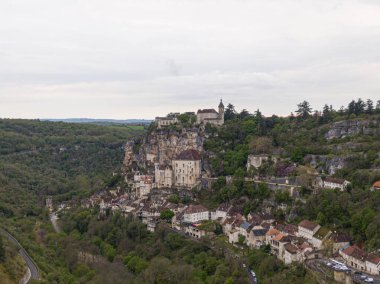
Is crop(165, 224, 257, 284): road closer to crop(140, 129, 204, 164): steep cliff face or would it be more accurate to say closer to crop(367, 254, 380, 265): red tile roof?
crop(367, 254, 380, 265): red tile roof

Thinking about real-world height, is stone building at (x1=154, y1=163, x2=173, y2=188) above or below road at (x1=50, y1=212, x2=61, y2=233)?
above

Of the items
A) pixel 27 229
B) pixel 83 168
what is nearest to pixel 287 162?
pixel 27 229

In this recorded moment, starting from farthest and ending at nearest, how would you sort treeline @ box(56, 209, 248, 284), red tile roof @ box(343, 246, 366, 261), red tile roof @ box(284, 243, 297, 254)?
1. treeline @ box(56, 209, 248, 284)
2. red tile roof @ box(284, 243, 297, 254)
3. red tile roof @ box(343, 246, 366, 261)

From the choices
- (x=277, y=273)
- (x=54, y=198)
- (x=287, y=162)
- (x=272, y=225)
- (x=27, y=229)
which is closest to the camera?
(x=277, y=273)

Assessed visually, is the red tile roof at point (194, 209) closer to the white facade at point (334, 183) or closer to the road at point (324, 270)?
the white facade at point (334, 183)

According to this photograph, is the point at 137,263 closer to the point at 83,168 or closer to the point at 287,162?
the point at 287,162

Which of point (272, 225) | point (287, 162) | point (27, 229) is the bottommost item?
point (27, 229)

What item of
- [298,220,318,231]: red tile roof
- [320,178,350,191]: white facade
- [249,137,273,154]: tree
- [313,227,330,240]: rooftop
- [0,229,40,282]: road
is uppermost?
[249,137,273,154]: tree

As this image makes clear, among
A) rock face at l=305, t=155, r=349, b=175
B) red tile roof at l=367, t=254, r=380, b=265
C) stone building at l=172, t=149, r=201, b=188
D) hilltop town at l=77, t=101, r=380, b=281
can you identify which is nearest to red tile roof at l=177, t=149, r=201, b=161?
stone building at l=172, t=149, r=201, b=188
